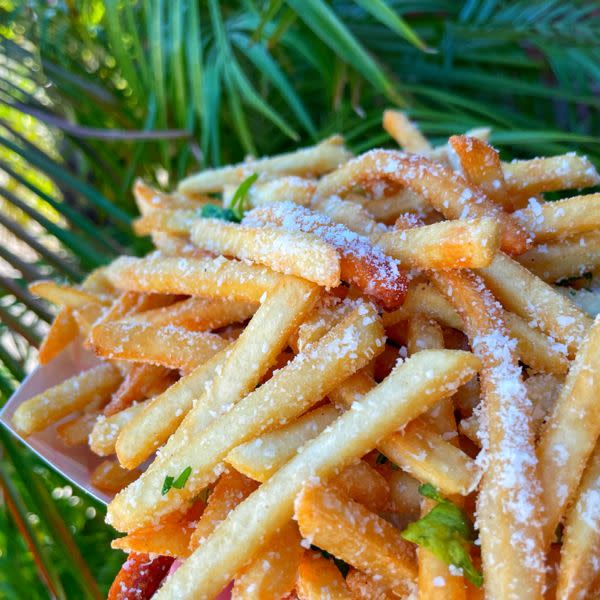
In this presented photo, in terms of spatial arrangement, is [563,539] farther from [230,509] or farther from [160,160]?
[160,160]

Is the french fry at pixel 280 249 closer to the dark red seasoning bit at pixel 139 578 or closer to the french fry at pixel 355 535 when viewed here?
the french fry at pixel 355 535

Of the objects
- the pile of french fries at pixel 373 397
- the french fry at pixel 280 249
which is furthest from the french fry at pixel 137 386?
the french fry at pixel 280 249

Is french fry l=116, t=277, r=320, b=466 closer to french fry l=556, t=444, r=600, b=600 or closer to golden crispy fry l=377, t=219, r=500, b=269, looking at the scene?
golden crispy fry l=377, t=219, r=500, b=269

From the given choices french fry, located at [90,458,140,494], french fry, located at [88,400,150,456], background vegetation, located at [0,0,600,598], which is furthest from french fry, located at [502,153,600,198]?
french fry, located at [90,458,140,494]

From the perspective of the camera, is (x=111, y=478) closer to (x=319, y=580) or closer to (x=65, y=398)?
(x=65, y=398)

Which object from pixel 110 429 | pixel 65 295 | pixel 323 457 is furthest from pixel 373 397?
pixel 65 295

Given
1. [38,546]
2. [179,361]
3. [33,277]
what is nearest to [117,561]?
[38,546]

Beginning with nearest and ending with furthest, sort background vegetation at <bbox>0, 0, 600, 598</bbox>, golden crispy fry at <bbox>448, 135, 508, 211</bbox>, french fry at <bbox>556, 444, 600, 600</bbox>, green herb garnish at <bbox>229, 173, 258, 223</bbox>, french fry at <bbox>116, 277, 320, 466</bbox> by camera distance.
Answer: french fry at <bbox>556, 444, 600, 600</bbox>, french fry at <bbox>116, 277, 320, 466</bbox>, golden crispy fry at <bbox>448, 135, 508, 211</bbox>, green herb garnish at <bbox>229, 173, 258, 223</bbox>, background vegetation at <bbox>0, 0, 600, 598</bbox>
